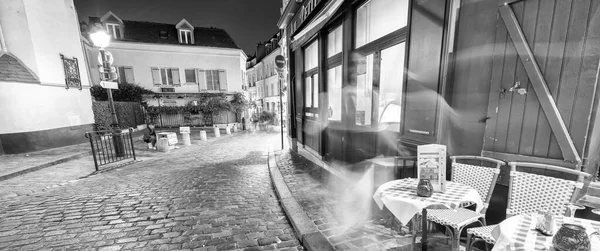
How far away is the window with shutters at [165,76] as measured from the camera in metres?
18.5

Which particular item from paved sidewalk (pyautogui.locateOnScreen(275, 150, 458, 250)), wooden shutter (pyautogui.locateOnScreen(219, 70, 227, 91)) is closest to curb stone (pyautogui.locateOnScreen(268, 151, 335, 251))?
paved sidewalk (pyautogui.locateOnScreen(275, 150, 458, 250))

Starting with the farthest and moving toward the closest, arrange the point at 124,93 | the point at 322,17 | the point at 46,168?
the point at 124,93 < the point at 46,168 < the point at 322,17

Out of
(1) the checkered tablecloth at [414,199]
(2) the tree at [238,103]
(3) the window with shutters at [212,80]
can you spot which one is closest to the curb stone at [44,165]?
(1) the checkered tablecloth at [414,199]

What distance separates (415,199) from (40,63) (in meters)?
14.5

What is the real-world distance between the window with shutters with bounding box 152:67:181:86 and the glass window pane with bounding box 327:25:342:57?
1789cm

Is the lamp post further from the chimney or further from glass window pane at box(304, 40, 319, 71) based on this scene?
the chimney

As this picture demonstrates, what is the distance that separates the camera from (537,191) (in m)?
2.03

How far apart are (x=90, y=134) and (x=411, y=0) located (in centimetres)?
879

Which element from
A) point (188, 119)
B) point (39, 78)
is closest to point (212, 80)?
point (188, 119)

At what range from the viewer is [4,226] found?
11.5ft

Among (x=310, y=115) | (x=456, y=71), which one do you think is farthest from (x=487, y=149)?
(x=310, y=115)

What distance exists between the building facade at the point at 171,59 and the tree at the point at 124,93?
905 millimetres

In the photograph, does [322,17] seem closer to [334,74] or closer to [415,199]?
[334,74]

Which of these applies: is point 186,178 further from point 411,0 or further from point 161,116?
point 161,116
